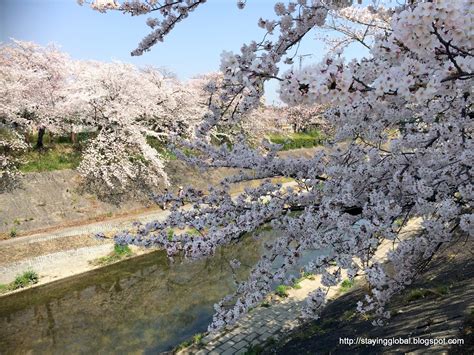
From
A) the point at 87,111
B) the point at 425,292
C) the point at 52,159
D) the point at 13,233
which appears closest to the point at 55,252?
the point at 13,233

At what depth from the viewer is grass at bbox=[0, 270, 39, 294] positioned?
1306cm

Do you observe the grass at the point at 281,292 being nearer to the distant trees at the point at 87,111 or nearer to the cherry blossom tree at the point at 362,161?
the cherry blossom tree at the point at 362,161

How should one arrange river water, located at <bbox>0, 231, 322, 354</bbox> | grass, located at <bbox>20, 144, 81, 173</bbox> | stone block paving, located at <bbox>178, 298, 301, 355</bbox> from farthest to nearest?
grass, located at <bbox>20, 144, 81, 173</bbox> < river water, located at <bbox>0, 231, 322, 354</bbox> < stone block paving, located at <bbox>178, 298, 301, 355</bbox>

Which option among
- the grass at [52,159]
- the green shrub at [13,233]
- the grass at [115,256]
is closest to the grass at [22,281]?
the grass at [115,256]

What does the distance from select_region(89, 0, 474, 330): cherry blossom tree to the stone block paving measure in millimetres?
4715

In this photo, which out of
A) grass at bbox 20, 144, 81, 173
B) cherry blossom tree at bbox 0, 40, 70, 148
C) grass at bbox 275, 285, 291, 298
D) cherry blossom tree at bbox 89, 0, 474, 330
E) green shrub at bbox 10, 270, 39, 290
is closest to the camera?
cherry blossom tree at bbox 89, 0, 474, 330

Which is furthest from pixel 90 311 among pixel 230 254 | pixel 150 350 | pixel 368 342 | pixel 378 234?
pixel 378 234

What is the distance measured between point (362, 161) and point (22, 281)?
13070mm

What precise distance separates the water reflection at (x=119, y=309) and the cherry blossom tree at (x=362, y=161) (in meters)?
6.47

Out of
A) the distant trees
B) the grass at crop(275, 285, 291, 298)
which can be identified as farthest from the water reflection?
the distant trees

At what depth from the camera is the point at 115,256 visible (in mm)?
15922

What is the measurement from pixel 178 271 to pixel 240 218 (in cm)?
1111

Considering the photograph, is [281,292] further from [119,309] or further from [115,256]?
[115,256]

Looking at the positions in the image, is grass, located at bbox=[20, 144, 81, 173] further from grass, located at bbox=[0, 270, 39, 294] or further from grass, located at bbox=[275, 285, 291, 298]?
grass, located at bbox=[275, 285, 291, 298]
